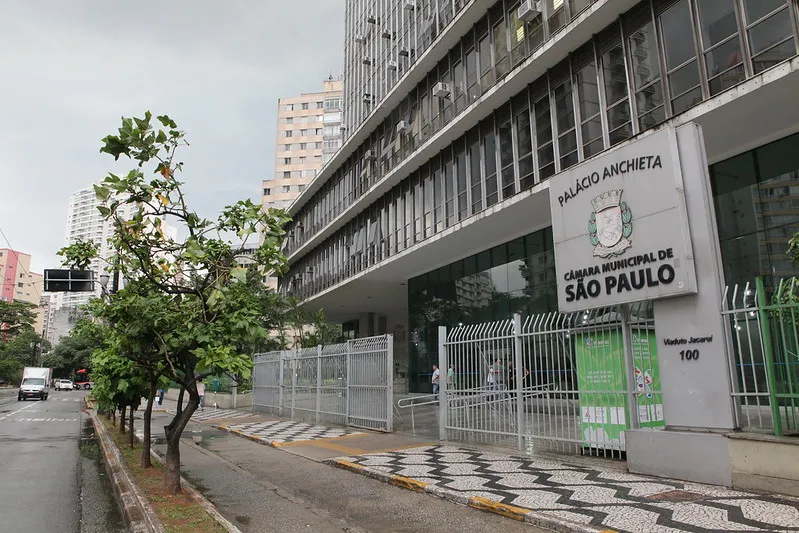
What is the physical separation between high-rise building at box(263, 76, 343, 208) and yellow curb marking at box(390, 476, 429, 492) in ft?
223

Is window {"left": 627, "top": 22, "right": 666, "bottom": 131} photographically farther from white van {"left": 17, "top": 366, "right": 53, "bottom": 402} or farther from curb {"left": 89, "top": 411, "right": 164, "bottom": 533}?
white van {"left": 17, "top": 366, "right": 53, "bottom": 402}

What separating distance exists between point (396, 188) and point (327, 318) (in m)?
22.1

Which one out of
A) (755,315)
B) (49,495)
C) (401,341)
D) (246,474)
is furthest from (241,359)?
(401,341)

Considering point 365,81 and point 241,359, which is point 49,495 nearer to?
point 241,359

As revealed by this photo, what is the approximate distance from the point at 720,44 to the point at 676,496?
9954mm

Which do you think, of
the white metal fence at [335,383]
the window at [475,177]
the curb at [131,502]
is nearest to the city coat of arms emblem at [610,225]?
the white metal fence at [335,383]

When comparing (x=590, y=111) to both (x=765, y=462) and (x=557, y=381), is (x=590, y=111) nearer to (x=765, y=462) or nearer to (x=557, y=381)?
(x=557, y=381)

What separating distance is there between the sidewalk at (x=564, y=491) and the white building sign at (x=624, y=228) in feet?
7.66

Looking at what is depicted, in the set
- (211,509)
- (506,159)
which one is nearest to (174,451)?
(211,509)

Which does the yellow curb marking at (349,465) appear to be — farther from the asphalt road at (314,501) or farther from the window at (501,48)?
the window at (501,48)

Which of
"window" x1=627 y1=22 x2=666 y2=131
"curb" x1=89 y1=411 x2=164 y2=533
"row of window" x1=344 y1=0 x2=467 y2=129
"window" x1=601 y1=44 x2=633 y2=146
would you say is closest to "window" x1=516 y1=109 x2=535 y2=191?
"window" x1=601 y1=44 x2=633 y2=146

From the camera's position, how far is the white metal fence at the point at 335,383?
13078 millimetres

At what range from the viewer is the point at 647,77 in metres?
13.0

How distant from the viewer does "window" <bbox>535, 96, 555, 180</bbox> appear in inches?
621
